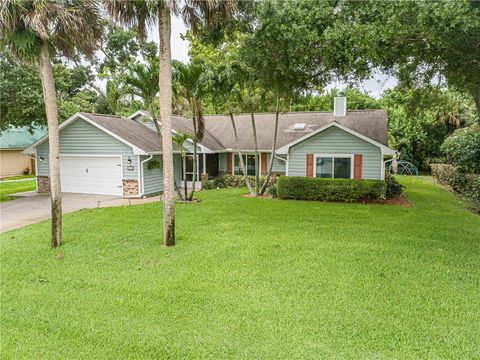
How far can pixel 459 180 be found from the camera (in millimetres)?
17953

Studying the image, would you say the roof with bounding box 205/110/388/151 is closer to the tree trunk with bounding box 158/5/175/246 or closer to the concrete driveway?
the concrete driveway

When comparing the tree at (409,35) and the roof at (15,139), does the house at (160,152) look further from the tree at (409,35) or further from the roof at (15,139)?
the roof at (15,139)

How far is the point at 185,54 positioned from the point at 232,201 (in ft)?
71.1

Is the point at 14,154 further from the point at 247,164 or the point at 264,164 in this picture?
the point at 264,164

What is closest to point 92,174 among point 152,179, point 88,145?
point 88,145

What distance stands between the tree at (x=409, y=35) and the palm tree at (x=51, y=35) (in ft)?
18.6

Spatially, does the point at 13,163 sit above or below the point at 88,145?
below

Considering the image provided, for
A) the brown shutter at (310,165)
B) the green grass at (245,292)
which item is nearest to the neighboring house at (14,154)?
the green grass at (245,292)

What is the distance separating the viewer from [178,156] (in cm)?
2038

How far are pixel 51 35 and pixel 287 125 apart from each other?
1595 centimetres

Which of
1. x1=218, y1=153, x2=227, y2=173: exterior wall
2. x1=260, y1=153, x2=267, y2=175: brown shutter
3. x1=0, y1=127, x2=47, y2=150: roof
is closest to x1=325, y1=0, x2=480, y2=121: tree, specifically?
x1=260, y1=153, x2=267, y2=175: brown shutter

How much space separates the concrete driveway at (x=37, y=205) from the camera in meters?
12.3

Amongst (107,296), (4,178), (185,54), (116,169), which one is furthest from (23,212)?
(185,54)

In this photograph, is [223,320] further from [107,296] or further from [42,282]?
[42,282]
